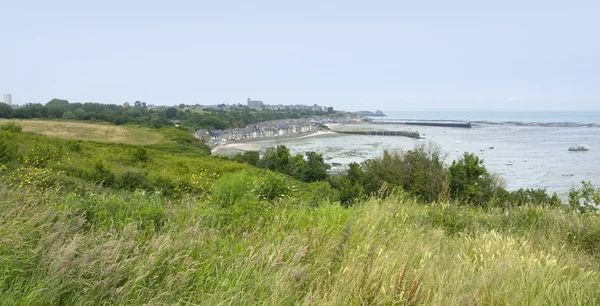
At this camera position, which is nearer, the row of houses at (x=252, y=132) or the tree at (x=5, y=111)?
the tree at (x=5, y=111)

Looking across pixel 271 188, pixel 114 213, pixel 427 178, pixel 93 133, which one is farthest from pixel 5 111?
pixel 114 213

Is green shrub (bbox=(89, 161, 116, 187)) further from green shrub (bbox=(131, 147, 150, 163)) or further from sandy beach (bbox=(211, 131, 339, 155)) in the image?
sandy beach (bbox=(211, 131, 339, 155))

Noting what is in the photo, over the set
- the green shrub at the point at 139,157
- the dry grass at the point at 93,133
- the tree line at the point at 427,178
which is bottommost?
the tree line at the point at 427,178

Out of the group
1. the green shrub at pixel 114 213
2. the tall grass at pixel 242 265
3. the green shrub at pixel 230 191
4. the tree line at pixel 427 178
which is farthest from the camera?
the tree line at pixel 427 178

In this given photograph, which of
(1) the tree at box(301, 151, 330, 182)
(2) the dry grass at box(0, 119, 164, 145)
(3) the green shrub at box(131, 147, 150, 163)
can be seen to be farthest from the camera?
(2) the dry grass at box(0, 119, 164, 145)

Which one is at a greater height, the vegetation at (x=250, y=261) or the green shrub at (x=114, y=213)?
the green shrub at (x=114, y=213)

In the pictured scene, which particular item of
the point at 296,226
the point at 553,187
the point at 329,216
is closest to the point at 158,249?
the point at 296,226

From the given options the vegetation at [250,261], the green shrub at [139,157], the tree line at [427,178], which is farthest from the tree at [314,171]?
the vegetation at [250,261]

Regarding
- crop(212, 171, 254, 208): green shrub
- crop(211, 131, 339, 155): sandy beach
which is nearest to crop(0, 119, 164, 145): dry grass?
crop(211, 131, 339, 155): sandy beach

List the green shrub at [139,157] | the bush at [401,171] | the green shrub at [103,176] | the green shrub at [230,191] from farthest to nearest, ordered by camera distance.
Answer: the green shrub at [139,157] → the bush at [401,171] → the green shrub at [103,176] → the green shrub at [230,191]

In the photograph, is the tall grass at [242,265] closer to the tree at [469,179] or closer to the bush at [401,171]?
the tree at [469,179]

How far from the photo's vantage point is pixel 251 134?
308 ft

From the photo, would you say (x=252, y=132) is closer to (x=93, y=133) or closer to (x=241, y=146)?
(x=241, y=146)

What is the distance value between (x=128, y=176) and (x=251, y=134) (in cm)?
7919
